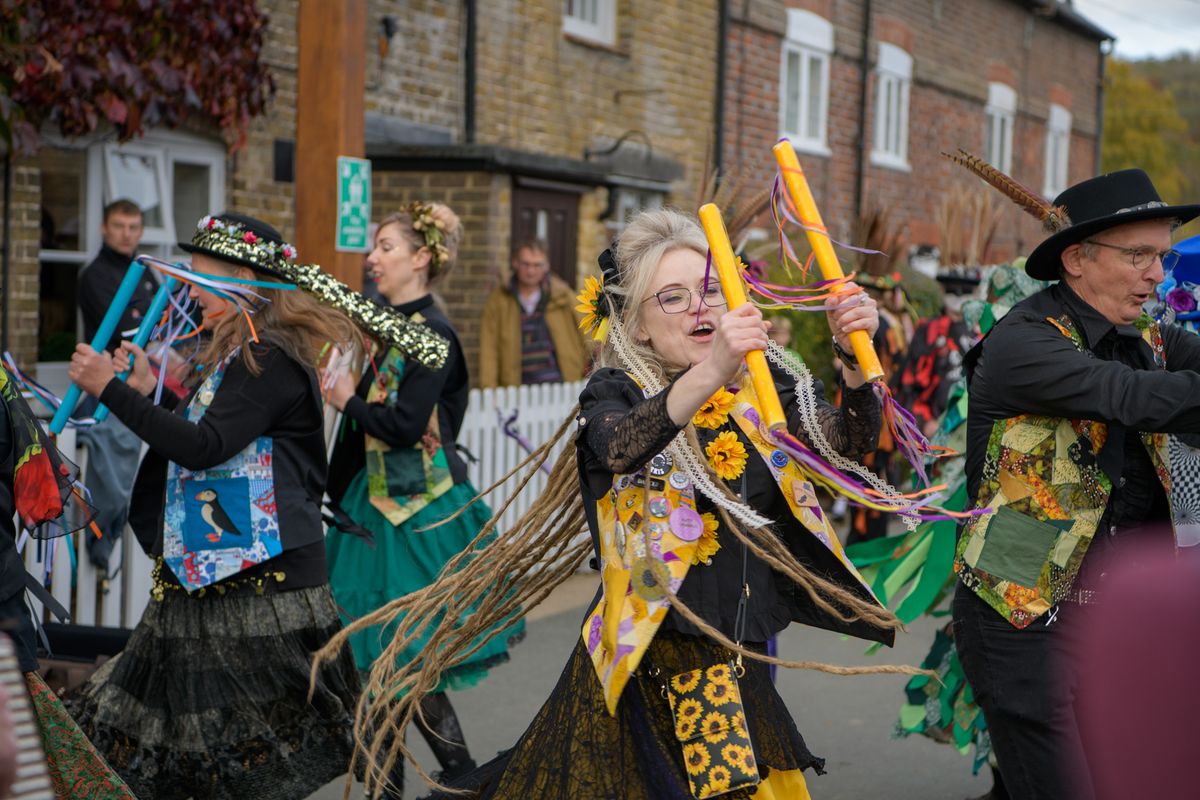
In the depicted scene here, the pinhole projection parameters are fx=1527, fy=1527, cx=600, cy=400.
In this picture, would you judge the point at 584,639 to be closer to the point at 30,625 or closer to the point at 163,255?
the point at 30,625

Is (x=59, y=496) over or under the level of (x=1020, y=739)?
over

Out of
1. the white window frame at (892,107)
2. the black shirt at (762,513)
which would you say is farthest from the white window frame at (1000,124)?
the black shirt at (762,513)

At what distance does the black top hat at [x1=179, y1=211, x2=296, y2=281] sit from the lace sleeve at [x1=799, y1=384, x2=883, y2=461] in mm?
1905

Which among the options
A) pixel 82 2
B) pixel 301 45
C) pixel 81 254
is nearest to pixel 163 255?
pixel 81 254

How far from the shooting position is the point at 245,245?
450cm

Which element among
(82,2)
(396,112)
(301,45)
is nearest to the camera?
(301,45)

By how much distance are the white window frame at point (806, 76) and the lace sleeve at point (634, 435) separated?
14.7m

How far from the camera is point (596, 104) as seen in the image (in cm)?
1406

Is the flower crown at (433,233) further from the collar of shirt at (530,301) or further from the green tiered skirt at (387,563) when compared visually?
the collar of shirt at (530,301)

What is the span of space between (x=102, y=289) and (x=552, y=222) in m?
4.86

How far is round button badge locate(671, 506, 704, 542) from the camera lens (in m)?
3.23

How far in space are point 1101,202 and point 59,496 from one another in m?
2.65

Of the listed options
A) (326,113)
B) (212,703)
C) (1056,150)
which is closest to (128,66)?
(326,113)

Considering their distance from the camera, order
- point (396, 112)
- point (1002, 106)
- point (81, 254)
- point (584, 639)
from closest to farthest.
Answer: point (584, 639)
point (81, 254)
point (396, 112)
point (1002, 106)
